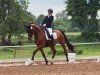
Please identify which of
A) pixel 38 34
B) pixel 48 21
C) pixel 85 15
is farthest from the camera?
pixel 85 15

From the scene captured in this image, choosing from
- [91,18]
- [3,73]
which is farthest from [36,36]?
[91,18]

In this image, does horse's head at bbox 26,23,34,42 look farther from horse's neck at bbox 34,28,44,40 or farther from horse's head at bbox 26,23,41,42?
horse's neck at bbox 34,28,44,40

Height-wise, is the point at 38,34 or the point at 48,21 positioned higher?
the point at 48,21

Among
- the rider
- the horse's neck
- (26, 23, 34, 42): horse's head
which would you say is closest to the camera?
(26, 23, 34, 42): horse's head

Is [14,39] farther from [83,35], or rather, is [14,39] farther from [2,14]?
[83,35]

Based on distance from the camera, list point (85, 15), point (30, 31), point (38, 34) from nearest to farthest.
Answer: point (30, 31) < point (38, 34) < point (85, 15)

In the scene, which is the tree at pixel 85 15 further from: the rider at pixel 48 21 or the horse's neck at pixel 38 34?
the horse's neck at pixel 38 34

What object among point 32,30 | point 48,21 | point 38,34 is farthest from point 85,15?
A: point 32,30

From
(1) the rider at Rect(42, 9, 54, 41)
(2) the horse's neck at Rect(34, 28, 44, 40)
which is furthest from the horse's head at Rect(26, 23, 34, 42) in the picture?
(1) the rider at Rect(42, 9, 54, 41)

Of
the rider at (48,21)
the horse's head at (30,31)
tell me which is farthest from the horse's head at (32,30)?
the rider at (48,21)

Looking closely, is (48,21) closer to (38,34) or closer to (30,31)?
(38,34)

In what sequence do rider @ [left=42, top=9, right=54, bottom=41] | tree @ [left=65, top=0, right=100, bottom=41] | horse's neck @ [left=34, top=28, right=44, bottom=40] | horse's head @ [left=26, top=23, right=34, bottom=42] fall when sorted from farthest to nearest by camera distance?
tree @ [left=65, top=0, right=100, bottom=41] → rider @ [left=42, top=9, right=54, bottom=41] → horse's neck @ [left=34, top=28, right=44, bottom=40] → horse's head @ [left=26, top=23, right=34, bottom=42]

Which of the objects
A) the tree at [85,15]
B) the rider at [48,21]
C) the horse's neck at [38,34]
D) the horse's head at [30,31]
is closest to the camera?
the horse's head at [30,31]

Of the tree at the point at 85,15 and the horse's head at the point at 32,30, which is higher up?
the horse's head at the point at 32,30
